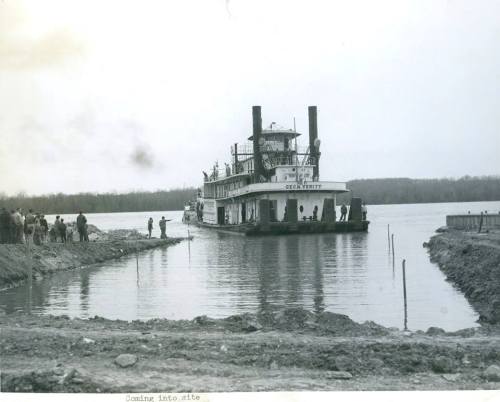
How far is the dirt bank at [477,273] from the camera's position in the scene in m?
11.9

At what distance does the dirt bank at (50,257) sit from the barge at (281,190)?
486 inches

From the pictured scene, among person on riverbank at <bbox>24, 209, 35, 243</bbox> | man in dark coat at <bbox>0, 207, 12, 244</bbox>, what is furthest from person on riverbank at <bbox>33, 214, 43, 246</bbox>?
man in dark coat at <bbox>0, 207, 12, 244</bbox>

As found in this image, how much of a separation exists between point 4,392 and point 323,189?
35.4m

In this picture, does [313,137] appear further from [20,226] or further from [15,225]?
[15,225]

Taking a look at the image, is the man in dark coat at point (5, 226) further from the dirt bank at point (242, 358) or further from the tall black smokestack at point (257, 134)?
the tall black smokestack at point (257, 134)

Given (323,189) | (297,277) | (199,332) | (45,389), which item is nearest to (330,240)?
(323,189)

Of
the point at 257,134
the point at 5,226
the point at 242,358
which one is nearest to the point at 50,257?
the point at 5,226

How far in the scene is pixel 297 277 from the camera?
18.2 m

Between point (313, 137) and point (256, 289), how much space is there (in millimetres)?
30698

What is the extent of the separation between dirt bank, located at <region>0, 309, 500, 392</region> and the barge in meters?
30.1

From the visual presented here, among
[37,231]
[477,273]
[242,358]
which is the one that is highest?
[37,231]

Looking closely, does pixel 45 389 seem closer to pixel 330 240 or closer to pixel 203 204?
pixel 330 240

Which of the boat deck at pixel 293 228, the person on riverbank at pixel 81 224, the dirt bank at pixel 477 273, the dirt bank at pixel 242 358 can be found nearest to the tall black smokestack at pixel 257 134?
the boat deck at pixel 293 228

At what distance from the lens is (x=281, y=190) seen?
3956cm
